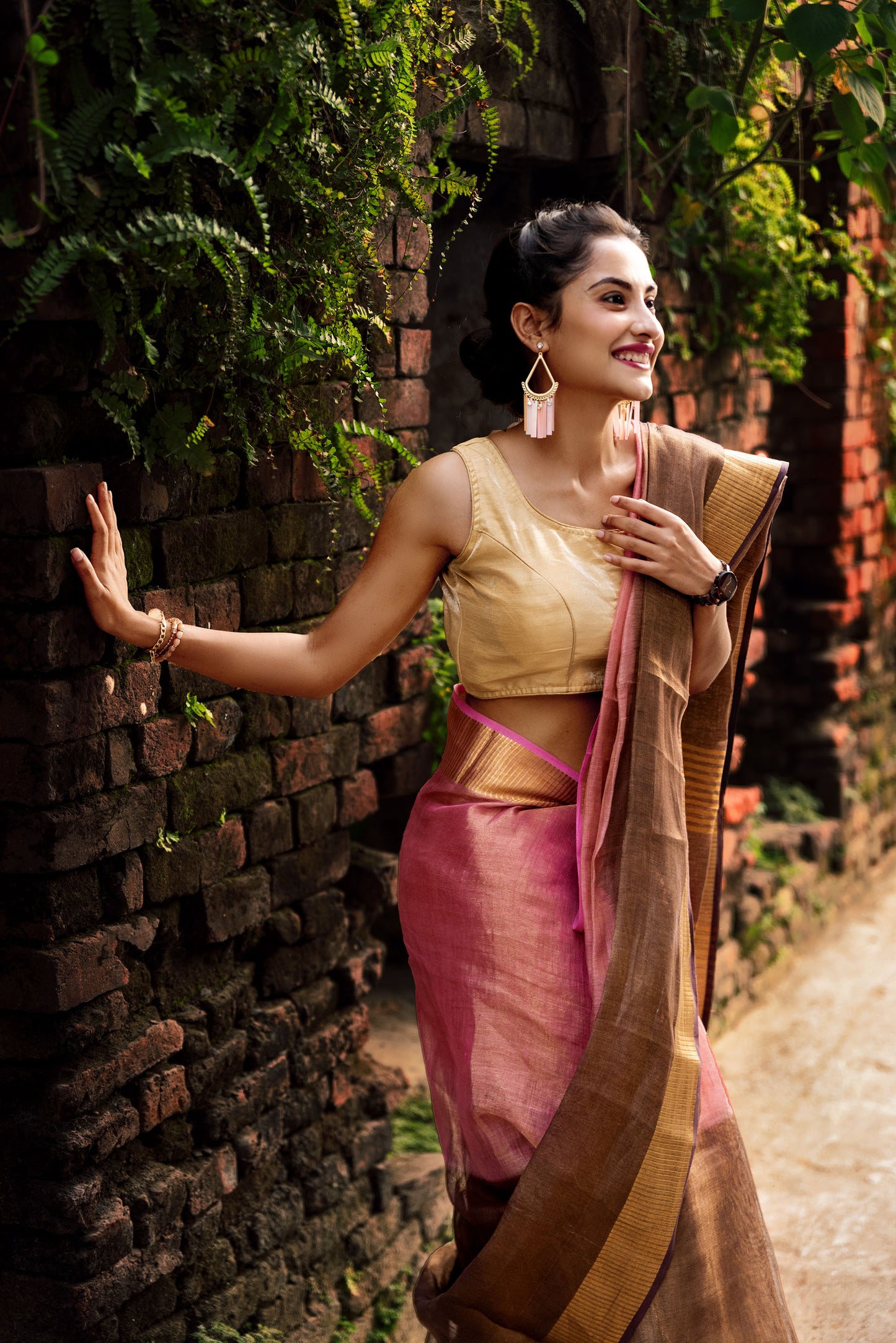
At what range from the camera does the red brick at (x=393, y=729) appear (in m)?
2.73

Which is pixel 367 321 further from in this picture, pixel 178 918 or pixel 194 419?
pixel 178 918

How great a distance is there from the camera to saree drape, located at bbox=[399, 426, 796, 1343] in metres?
2.02

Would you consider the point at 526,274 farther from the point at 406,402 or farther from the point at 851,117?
the point at 851,117

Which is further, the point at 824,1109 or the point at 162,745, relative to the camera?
the point at 824,1109

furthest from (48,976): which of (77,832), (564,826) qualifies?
(564,826)

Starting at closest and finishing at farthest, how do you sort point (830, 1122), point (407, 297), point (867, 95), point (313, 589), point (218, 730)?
point (218, 730) → point (313, 589) → point (407, 297) → point (867, 95) → point (830, 1122)

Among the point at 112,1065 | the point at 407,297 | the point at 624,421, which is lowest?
the point at 112,1065

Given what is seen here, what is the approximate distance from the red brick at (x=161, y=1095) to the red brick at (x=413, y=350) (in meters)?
1.39

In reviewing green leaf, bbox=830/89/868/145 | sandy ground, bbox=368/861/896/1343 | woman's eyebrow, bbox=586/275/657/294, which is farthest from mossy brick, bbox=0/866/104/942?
green leaf, bbox=830/89/868/145

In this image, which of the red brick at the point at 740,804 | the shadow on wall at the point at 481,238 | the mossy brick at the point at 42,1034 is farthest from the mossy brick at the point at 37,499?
the red brick at the point at 740,804

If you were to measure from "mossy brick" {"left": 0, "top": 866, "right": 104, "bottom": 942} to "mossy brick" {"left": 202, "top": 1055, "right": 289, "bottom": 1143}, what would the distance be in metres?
0.53

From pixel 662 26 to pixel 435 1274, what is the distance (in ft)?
8.80

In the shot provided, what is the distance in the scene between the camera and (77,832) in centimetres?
195

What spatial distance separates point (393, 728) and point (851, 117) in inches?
66.0
